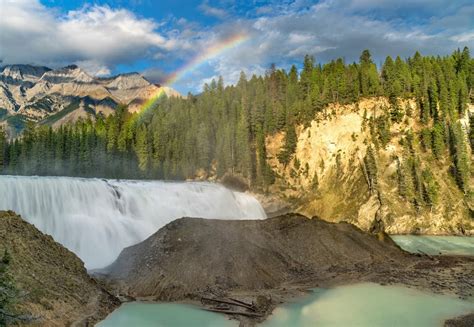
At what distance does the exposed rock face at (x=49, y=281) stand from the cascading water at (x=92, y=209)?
323 inches

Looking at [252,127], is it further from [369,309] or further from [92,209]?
[369,309]

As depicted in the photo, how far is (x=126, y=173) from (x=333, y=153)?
43.6 meters

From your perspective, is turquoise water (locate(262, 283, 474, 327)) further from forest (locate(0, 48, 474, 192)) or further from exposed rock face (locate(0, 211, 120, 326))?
forest (locate(0, 48, 474, 192))

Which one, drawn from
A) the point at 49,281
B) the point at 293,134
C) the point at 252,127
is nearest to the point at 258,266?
the point at 49,281

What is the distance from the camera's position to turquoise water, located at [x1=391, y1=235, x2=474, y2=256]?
4206 centimetres

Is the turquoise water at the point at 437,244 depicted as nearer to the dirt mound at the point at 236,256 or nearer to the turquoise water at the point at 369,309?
the dirt mound at the point at 236,256

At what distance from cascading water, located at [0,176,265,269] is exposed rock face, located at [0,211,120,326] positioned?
8.22 metres

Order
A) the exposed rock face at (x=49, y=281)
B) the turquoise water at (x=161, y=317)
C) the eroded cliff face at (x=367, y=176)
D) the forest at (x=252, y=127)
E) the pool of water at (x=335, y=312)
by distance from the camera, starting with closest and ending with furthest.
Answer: the exposed rock face at (x=49, y=281) < the turquoise water at (x=161, y=317) < the pool of water at (x=335, y=312) < the eroded cliff face at (x=367, y=176) < the forest at (x=252, y=127)

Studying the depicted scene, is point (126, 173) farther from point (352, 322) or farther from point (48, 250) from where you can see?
point (352, 322)

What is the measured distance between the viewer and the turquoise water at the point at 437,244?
42.1m

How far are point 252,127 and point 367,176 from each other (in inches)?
1042

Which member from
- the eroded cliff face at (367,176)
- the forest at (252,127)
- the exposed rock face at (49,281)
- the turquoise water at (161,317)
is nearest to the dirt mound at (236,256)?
the turquoise water at (161,317)

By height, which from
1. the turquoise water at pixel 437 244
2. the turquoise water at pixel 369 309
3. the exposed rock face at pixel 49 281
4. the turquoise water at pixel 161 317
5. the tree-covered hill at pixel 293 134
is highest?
the tree-covered hill at pixel 293 134

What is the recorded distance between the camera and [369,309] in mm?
22000
